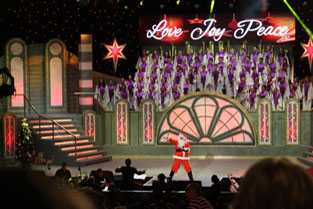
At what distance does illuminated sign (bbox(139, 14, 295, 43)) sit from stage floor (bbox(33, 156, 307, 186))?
8430 millimetres

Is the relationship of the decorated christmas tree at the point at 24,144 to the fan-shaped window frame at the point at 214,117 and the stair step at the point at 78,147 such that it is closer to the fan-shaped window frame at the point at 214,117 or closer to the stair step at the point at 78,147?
the stair step at the point at 78,147

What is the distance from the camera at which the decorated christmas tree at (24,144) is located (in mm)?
11951

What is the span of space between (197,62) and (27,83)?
6.56 m

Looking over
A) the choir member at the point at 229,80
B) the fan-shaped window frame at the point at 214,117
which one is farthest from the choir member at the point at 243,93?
the fan-shaped window frame at the point at 214,117

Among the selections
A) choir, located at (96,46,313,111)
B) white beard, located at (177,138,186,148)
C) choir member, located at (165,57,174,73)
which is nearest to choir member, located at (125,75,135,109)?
choir, located at (96,46,313,111)

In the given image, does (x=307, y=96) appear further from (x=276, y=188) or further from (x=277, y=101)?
(x=276, y=188)

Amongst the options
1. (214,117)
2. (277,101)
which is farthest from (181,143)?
(277,101)

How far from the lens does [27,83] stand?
16531 millimetres

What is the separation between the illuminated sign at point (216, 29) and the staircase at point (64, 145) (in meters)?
8.64

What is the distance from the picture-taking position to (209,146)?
566 inches

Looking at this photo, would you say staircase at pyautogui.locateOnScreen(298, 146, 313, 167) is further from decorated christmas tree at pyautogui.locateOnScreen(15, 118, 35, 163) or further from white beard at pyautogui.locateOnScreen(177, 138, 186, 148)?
decorated christmas tree at pyautogui.locateOnScreen(15, 118, 35, 163)

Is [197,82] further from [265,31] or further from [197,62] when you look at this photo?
[265,31]

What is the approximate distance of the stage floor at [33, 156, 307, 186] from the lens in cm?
1103

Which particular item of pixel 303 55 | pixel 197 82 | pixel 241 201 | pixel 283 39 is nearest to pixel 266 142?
pixel 197 82
